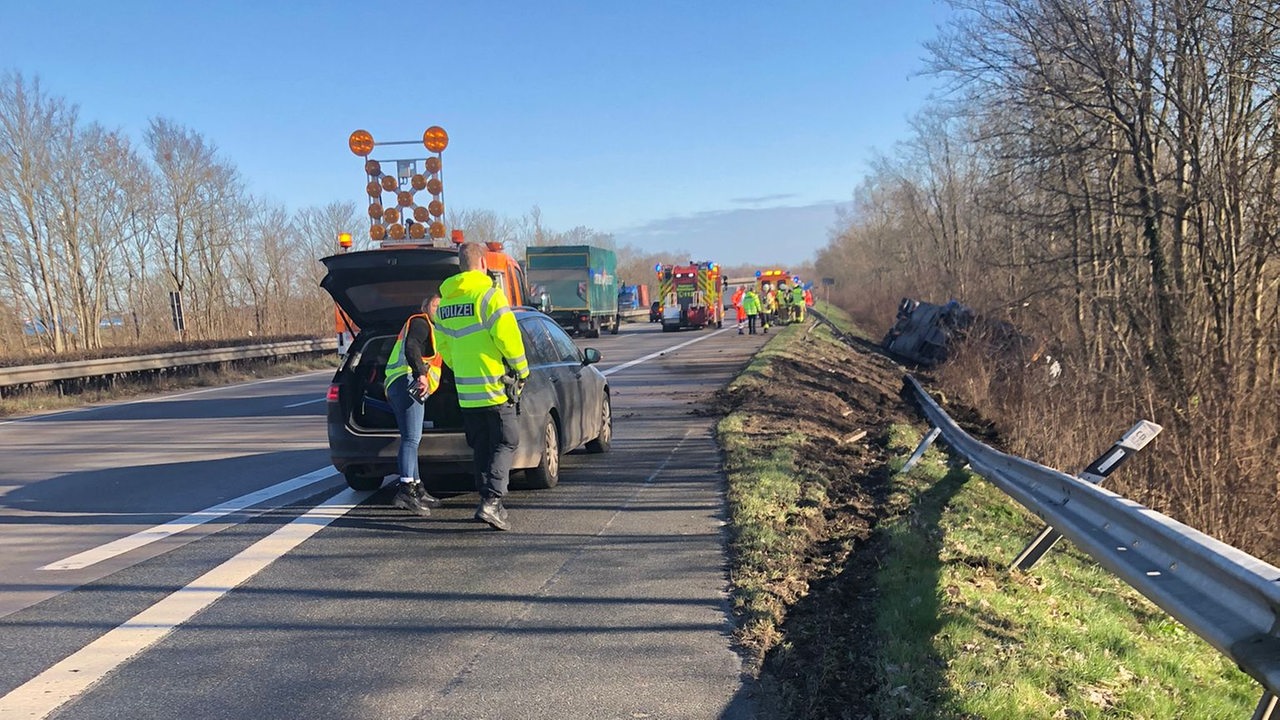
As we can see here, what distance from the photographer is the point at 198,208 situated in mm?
37094

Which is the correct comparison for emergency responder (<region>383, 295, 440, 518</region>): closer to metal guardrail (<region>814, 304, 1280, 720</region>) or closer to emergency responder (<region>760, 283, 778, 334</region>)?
metal guardrail (<region>814, 304, 1280, 720</region>)

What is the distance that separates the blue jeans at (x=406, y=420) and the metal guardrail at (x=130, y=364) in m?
14.5

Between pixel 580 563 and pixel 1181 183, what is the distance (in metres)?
9.35

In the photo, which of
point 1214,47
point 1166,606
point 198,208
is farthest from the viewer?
point 198,208

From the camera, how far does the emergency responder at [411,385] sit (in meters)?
6.34

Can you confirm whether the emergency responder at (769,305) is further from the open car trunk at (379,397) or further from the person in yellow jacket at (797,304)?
the open car trunk at (379,397)

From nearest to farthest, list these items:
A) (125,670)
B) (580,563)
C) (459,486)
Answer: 1. (125,670)
2. (580,563)
3. (459,486)

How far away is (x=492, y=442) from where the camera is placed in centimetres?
619

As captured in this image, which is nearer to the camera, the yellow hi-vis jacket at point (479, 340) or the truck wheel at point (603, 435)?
the yellow hi-vis jacket at point (479, 340)

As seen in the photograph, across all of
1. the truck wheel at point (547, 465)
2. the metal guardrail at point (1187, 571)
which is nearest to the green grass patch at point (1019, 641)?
the metal guardrail at point (1187, 571)

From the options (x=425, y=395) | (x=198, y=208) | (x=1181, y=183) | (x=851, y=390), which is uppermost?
(x=198, y=208)

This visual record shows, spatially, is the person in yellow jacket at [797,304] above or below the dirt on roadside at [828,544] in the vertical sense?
above

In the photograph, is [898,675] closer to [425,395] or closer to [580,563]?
[580,563]

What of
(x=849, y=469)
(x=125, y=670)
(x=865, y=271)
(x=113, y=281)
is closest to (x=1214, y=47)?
(x=849, y=469)
